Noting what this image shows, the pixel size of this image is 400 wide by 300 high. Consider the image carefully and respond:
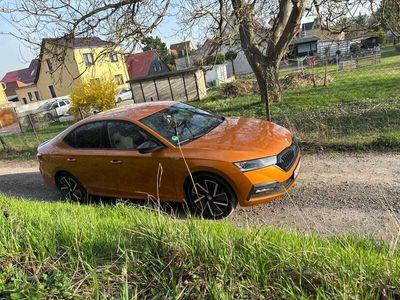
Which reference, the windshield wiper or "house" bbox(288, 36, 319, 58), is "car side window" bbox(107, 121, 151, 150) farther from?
"house" bbox(288, 36, 319, 58)

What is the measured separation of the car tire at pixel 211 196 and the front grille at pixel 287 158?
0.79 m

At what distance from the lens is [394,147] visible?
660 centimetres

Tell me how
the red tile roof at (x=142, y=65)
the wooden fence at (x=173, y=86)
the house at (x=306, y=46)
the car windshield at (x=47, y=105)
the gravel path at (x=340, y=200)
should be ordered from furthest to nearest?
1. the house at (x=306, y=46)
2. the red tile roof at (x=142, y=65)
3. the car windshield at (x=47, y=105)
4. the wooden fence at (x=173, y=86)
5. the gravel path at (x=340, y=200)

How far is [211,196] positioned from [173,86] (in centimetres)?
2270

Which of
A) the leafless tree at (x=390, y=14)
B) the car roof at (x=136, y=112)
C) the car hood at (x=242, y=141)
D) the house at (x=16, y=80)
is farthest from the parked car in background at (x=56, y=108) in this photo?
the house at (x=16, y=80)

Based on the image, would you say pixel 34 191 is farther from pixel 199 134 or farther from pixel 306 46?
pixel 306 46

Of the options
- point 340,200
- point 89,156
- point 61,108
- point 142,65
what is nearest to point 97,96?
point 61,108

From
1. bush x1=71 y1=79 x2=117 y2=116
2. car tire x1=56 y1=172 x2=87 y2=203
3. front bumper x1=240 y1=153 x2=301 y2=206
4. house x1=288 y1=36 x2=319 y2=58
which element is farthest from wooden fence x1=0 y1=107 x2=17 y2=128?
house x1=288 y1=36 x2=319 y2=58

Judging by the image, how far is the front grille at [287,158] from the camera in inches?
189

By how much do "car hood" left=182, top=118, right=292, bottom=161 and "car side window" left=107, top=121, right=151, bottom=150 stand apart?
84 cm

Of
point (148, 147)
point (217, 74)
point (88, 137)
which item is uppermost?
point (88, 137)

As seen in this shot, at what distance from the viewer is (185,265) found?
2598 mm

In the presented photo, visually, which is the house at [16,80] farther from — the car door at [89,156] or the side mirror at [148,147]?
the side mirror at [148,147]

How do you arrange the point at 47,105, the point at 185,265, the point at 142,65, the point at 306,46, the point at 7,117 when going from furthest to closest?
the point at 306,46, the point at 142,65, the point at 7,117, the point at 47,105, the point at 185,265
